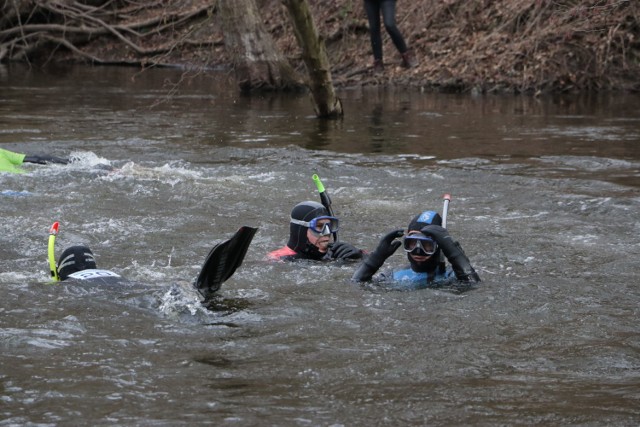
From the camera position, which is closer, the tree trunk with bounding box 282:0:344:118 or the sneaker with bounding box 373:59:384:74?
the tree trunk with bounding box 282:0:344:118

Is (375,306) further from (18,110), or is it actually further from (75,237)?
(18,110)

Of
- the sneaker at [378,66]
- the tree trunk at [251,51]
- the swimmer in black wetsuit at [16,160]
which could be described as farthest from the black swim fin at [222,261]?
the sneaker at [378,66]

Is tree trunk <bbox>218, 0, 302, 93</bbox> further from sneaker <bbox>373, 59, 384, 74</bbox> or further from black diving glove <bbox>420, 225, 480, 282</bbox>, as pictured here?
black diving glove <bbox>420, 225, 480, 282</bbox>

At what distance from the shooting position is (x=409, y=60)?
73.8 ft

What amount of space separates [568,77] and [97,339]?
1561cm

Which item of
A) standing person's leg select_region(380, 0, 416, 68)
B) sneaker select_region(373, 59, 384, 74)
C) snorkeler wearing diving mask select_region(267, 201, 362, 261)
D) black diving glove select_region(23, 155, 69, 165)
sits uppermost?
standing person's leg select_region(380, 0, 416, 68)

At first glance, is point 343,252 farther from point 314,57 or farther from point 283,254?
point 314,57

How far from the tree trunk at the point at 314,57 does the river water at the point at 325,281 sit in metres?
0.33

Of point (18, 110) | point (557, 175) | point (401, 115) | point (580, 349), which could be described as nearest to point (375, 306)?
point (580, 349)

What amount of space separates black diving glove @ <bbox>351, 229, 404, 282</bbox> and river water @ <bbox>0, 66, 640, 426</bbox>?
0.15 m

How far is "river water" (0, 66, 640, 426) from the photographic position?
5488mm

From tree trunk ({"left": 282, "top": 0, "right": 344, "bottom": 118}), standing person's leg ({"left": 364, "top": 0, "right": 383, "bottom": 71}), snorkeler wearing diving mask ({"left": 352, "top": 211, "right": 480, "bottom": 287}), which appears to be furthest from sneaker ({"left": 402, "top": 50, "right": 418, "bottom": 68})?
snorkeler wearing diving mask ({"left": 352, "top": 211, "right": 480, "bottom": 287})

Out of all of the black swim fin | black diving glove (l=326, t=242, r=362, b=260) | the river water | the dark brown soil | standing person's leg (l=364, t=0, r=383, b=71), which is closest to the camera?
the river water

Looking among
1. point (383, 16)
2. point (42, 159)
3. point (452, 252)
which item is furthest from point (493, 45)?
point (452, 252)
